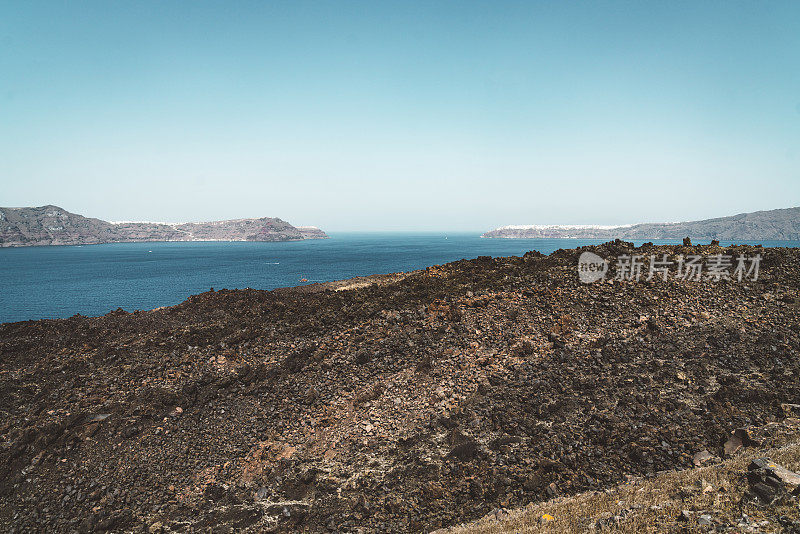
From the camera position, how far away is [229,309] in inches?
845

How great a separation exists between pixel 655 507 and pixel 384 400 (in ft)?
28.1

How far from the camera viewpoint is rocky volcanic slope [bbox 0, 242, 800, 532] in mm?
10438

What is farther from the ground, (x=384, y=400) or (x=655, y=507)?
(x=655, y=507)

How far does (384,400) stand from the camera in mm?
13938

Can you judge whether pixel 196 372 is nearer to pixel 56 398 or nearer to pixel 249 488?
pixel 56 398

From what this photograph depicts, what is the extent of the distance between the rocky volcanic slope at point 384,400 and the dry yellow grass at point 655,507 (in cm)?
67

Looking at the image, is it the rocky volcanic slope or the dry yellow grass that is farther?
the rocky volcanic slope

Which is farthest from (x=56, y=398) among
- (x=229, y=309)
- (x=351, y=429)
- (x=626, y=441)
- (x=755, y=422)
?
(x=755, y=422)

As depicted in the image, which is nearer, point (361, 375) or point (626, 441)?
point (626, 441)

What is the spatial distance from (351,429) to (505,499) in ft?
17.7

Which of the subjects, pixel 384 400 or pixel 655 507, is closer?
pixel 655 507

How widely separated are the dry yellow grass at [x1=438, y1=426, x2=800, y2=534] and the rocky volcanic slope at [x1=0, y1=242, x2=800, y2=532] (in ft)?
2.20

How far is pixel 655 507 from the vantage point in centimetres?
766

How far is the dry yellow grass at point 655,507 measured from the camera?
6.89 metres
